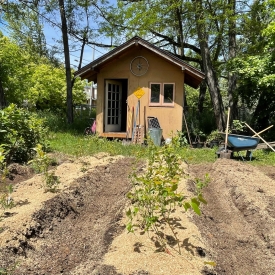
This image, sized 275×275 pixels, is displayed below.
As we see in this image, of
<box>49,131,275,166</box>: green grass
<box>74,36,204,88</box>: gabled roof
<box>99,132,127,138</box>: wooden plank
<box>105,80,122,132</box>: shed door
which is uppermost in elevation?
<box>74,36,204,88</box>: gabled roof

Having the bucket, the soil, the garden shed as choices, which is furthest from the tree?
the soil

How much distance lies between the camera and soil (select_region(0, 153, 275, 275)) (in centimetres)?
318

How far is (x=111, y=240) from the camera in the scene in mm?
3764

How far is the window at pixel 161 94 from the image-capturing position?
1311 cm

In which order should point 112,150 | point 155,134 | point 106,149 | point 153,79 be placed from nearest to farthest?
point 112,150 → point 106,149 → point 155,134 → point 153,79

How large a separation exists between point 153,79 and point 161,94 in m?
0.67

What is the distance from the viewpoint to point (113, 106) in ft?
→ 47.1

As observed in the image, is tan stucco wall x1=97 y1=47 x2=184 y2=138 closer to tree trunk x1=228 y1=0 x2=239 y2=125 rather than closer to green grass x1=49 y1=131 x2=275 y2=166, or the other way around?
green grass x1=49 y1=131 x2=275 y2=166

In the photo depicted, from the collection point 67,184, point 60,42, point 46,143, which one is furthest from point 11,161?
point 60,42

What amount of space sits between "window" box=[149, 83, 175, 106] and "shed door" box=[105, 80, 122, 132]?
6.01ft

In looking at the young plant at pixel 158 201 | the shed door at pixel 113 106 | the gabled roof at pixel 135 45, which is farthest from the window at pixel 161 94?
the young plant at pixel 158 201

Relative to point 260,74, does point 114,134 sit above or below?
below

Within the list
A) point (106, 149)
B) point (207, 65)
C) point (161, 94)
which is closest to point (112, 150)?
point (106, 149)

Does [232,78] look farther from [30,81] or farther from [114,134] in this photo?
[30,81]
